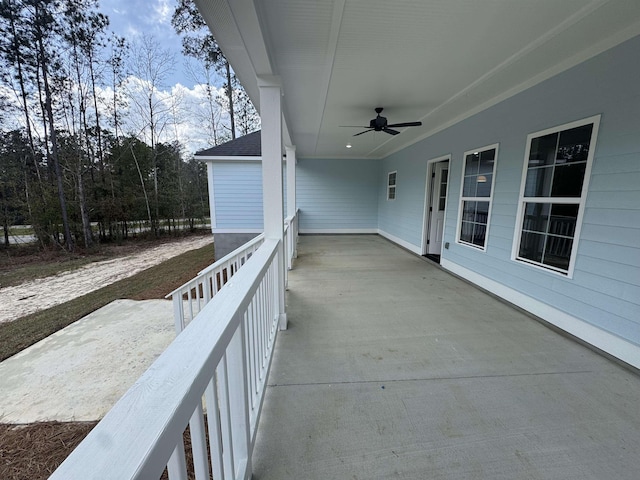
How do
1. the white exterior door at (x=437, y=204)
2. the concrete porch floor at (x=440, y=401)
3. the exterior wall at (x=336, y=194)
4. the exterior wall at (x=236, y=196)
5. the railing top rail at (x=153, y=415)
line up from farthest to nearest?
1. the exterior wall at (x=336, y=194)
2. the exterior wall at (x=236, y=196)
3. the white exterior door at (x=437, y=204)
4. the concrete porch floor at (x=440, y=401)
5. the railing top rail at (x=153, y=415)

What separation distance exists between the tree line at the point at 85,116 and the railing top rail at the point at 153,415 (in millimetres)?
8760

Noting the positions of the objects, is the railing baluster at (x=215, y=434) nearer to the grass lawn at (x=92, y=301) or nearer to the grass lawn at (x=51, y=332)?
the grass lawn at (x=51, y=332)

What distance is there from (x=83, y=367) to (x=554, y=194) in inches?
207

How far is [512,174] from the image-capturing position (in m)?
3.40

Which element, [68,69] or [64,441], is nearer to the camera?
[64,441]

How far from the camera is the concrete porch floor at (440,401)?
139 cm

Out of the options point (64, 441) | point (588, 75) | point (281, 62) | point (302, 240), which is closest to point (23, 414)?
point (64, 441)

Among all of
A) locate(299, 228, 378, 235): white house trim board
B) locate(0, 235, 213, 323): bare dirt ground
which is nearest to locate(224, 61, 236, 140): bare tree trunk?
locate(0, 235, 213, 323): bare dirt ground

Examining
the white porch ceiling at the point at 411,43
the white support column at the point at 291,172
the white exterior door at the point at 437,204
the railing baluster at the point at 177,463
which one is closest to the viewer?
the railing baluster at the point at 177,463

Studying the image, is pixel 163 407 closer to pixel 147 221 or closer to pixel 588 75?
pixel 588 75

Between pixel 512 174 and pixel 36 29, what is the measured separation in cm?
1264

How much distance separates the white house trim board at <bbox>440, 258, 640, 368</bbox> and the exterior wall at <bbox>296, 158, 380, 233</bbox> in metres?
Result: 5.38

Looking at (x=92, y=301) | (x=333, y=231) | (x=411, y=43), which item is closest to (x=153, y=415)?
(x=411, y=43)

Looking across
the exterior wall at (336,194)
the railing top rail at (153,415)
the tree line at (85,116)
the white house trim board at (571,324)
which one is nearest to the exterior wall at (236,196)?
the exterior wall at (336,194)
